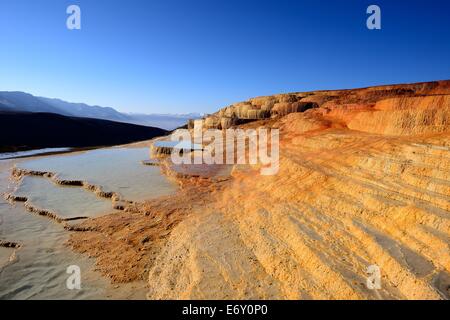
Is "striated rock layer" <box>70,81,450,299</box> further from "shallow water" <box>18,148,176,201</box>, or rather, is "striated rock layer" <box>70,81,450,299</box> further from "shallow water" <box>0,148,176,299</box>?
"shallow water" <box>18,148,176,201</box>

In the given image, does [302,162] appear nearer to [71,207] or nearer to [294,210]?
[294,210]

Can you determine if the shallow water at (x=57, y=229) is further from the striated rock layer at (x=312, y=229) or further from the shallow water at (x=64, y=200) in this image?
the striated rock layer at (x=312, y=229)

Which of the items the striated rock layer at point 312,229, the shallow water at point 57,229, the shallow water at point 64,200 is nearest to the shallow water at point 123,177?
the shallow water at point 57,229

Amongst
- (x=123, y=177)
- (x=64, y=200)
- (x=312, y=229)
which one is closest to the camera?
(x=312, y=229)

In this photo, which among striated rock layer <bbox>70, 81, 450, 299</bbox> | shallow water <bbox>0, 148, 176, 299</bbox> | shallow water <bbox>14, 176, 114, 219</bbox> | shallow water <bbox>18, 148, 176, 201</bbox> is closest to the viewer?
striated rock layer <bbox>70, 81, 450, 299</bbox>

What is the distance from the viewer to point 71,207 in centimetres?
937

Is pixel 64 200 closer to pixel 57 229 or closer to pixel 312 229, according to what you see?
pixel 57 229

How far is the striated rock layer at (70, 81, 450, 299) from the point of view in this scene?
4387 millimetres

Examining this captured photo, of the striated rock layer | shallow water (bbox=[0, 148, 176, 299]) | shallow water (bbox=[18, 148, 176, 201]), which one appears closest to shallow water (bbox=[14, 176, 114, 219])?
shallow water (bbox=[0, 148, 176, 299])

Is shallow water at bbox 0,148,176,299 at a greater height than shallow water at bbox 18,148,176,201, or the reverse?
shallow water at bbox 18,148,176,201

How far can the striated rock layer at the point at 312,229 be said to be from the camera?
4.39 metres

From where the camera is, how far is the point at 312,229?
5914 mm

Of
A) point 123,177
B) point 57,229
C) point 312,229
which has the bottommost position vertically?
point 57,229

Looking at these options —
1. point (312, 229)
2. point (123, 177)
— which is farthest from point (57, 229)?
point (312, 229)
